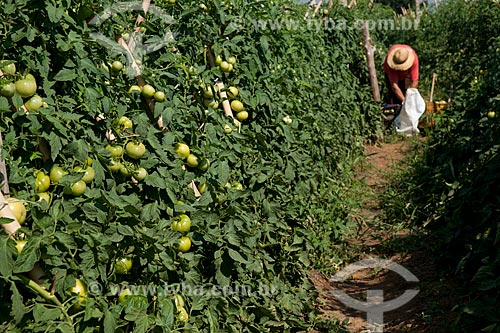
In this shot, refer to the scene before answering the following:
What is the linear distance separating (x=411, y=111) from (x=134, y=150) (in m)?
6.94

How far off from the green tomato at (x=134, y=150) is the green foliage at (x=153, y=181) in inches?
1.6

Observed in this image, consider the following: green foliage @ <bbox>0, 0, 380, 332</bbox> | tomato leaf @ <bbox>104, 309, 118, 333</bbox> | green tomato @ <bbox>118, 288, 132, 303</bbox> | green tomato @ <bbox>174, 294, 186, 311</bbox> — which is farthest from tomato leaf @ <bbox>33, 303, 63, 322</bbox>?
green tomato @ <bbox>174, 294, 186, 311</bbox>

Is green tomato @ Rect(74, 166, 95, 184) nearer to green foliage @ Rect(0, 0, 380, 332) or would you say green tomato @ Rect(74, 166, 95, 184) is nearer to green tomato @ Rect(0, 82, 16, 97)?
green foliage @ Rect(0, 0, 380, 332)

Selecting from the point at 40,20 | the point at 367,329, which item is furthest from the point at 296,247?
the point at 40,20

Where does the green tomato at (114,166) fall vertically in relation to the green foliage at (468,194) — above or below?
above

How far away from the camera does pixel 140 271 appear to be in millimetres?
2197

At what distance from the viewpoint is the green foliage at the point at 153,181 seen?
1.82 metres

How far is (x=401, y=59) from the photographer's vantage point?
894 centimetres

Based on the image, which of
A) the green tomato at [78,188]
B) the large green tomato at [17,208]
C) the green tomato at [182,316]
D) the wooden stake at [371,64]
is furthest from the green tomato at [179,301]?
the wooden stake at [371,64]

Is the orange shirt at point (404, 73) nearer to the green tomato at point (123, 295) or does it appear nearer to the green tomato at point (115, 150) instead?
the green tomato at point (115, 150)

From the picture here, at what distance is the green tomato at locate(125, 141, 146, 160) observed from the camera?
2.18m

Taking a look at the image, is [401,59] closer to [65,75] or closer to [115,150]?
[115,150]

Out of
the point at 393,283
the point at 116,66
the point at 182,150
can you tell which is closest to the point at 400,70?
the point at 393,283

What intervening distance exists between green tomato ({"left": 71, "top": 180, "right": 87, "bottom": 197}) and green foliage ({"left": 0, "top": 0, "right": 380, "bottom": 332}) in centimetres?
2
